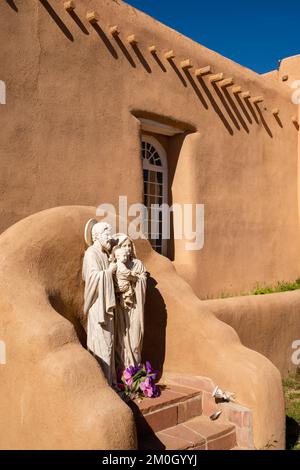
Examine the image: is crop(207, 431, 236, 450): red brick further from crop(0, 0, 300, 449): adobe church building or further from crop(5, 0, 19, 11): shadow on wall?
crop(5, 0, 19, 11): shadow on wall

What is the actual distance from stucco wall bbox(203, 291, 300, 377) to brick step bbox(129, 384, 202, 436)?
2132 millimetres

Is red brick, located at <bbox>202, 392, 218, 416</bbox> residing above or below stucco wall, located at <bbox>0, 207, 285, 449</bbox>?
below

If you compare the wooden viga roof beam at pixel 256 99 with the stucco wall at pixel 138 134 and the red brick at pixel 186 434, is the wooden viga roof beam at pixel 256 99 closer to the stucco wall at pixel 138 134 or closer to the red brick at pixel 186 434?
the stucco wall at pixel 138 134

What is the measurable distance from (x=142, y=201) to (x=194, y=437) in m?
3.76

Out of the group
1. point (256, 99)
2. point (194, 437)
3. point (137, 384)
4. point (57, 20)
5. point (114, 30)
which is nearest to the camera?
point (194, 437)

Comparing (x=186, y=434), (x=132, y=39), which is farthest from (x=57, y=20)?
(x=186, y=434)

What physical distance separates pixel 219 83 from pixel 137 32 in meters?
2.12

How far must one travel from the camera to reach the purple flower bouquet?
5.05 meters

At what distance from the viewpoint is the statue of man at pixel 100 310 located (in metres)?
4.88

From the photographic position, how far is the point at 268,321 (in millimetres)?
8414

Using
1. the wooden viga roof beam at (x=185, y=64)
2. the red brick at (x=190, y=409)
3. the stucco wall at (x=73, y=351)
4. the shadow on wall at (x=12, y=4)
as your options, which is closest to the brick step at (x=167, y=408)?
the red brick at (x=190, y=409)

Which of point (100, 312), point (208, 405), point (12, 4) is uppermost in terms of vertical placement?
point (12, 4)

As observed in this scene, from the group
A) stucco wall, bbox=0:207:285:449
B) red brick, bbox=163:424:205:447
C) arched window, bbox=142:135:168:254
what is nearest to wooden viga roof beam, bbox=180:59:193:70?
arched window, bbox=142:135:168:254

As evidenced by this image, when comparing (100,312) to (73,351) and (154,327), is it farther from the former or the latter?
(154,327)
